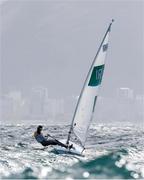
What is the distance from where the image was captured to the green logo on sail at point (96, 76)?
3400 centimetres

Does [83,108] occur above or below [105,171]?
above

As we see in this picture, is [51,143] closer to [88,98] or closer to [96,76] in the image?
[88,98]

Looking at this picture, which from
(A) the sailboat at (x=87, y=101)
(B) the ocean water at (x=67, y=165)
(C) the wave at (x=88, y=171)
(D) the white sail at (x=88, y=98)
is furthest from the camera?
(D) the white sail at (x=88, y=98)

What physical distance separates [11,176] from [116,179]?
5289 mm

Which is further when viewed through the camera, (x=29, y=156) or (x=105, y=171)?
(x=29, y=156)

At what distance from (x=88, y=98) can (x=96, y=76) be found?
1543 mm

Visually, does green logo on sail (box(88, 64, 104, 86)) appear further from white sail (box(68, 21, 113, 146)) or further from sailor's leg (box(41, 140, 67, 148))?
sailor's leg (box(41, 140, 67, 148))

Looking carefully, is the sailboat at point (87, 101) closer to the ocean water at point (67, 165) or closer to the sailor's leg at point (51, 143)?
the sailor's leg at point (51, 143)

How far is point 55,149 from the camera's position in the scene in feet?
111

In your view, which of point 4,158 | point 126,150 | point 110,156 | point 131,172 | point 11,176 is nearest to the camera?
point 11,176

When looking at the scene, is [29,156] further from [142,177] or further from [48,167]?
[142,177]

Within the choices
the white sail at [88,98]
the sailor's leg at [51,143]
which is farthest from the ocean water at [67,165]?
the white sail at [88,98]

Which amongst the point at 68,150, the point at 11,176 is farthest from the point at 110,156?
the point at 11,176

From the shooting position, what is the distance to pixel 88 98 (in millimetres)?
34469
